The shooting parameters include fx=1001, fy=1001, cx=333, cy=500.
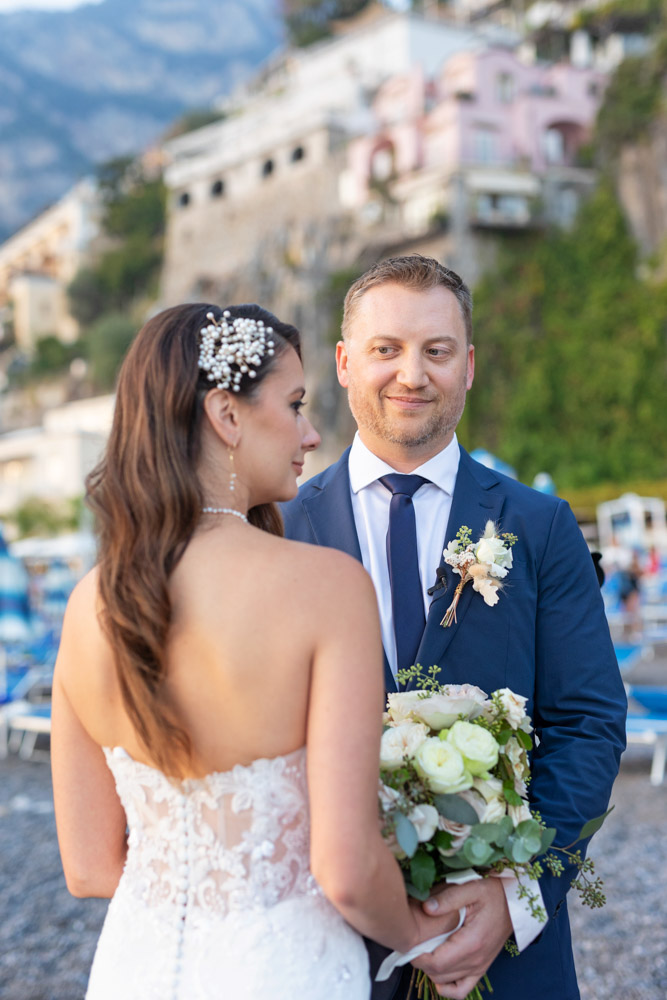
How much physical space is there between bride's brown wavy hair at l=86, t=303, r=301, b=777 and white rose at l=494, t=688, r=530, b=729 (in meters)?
0.68

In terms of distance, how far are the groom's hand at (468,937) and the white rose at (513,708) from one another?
0.32 meters

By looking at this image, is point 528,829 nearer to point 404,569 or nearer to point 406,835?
point 406,835

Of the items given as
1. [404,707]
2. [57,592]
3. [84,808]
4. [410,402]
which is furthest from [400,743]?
[57,592]

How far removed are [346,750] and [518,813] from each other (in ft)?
1.76

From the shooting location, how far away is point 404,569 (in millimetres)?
2564

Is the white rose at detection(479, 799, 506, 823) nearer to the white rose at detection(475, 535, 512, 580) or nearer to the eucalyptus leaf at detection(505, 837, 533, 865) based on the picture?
the eucalyptus leaf at detection(505, 837, 533, 865)

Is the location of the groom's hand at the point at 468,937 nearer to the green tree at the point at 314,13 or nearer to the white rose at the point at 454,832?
the white rose at the point at 454,832

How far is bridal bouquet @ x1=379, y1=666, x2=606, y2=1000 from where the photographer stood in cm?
190

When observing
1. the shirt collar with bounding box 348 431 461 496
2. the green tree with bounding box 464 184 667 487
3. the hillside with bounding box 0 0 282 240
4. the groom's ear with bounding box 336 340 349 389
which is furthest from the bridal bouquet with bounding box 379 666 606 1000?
the hillside with bounding box 0 0 282 240

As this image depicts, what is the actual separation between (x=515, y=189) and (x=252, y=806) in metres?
37.3

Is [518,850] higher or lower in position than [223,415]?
lower

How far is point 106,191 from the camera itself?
199ft

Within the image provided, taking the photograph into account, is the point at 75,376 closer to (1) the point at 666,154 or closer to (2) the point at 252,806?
(1) the point at 666,154

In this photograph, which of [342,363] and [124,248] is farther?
[124,248]
